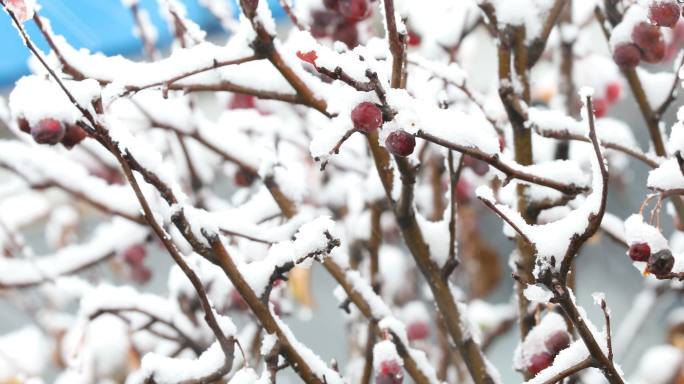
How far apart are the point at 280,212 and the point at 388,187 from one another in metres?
0.31

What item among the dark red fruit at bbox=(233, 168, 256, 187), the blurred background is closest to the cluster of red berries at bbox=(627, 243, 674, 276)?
the dark red fruit at bbox=(233, 168, 256, 187)

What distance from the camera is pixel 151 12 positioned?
4305 millimetres

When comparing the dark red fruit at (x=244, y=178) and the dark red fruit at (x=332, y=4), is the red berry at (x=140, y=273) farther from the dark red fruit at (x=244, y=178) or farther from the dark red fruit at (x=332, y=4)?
the dark red fruit at (x=332, y=4)

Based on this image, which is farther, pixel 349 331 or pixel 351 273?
pixel 349 331

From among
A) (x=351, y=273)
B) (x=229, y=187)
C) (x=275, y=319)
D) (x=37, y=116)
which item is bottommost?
(x=275, y=319)

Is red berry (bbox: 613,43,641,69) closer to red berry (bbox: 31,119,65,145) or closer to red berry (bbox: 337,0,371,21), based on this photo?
red berry (bbox: 337,0,371,21)

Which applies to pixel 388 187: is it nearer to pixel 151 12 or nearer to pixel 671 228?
pixel 671 228

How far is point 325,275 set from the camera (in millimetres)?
4547

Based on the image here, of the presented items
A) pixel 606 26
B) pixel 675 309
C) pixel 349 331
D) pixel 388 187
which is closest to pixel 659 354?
pixel 675 309

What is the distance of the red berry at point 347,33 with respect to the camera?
5.23 ft

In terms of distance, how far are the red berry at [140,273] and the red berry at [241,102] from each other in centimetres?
54

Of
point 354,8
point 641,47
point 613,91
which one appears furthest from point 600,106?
point 354,8

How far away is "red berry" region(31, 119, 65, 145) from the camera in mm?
1148

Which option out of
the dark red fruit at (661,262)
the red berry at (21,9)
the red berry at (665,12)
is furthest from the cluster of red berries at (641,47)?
the red berry at (21,9)
